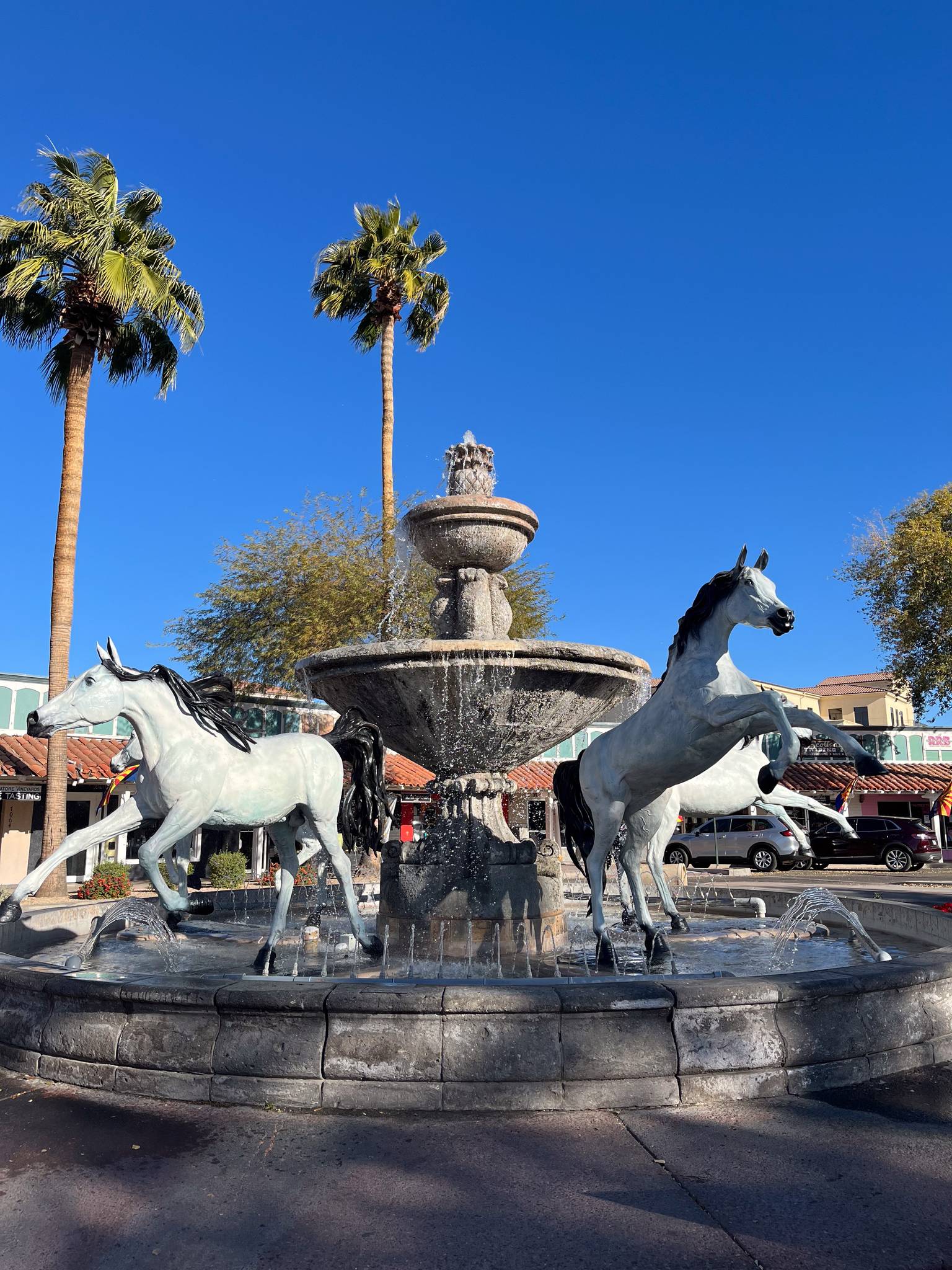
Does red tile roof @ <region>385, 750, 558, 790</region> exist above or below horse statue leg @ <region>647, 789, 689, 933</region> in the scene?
above

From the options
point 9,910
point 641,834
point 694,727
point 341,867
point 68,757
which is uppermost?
point 68,757

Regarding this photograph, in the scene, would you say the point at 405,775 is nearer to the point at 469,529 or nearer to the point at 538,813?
the point at 538,813

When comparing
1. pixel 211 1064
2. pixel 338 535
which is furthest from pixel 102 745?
pixel 211 1064

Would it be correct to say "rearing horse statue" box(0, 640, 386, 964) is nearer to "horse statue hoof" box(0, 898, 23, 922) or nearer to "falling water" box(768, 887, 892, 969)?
"horse statue hoof" box(0, 898, 23, 922)

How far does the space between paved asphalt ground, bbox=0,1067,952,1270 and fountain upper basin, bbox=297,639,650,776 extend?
442 centimetres

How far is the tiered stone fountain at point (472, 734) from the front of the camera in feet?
27.0

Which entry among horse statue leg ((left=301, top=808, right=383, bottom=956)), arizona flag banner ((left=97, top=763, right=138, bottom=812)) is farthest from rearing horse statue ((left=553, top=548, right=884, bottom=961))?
arizona flag banner ((left=97, top=763, right=138, bottom=812))

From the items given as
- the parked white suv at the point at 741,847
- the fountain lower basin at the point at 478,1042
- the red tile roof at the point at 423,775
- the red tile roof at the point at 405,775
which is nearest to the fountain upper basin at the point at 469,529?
the fountain lower basin at the point at 478,1042

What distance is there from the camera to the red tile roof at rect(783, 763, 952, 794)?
3772 centimetres

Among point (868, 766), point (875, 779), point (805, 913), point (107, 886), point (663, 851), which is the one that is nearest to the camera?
point (868, 766)

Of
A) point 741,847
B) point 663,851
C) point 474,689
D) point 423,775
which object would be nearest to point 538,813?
point 423,775

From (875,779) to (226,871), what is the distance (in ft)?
96.4

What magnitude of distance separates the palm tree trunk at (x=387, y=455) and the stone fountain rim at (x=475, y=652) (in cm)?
1907

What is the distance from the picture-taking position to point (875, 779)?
1531 inches
